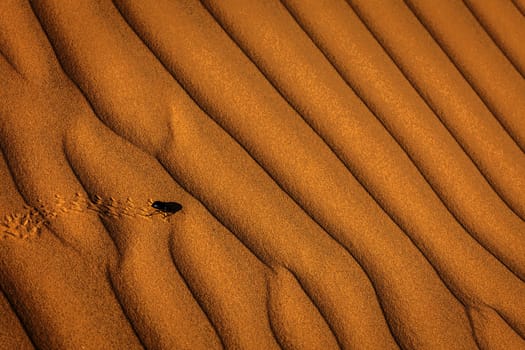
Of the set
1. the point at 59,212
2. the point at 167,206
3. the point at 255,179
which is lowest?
the point at 255,179

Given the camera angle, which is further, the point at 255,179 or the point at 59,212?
the point at 255,179

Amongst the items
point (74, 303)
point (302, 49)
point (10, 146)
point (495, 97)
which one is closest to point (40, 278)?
point (74, 303)

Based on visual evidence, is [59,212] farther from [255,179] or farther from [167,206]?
[255,179]

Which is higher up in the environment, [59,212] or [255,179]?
[59,212]

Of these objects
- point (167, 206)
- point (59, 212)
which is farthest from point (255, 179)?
point (59, 212)

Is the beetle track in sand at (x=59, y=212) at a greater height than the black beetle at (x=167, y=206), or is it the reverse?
the beetle track in sand at (x=59, y=212)

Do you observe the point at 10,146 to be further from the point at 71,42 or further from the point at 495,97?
the point at 495,97

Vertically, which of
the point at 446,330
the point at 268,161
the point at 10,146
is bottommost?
the point at 446,330

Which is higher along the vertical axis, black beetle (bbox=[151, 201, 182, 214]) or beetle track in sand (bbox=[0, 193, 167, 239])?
beetle track in sand (bbox=[0, 193, 167, 239])
